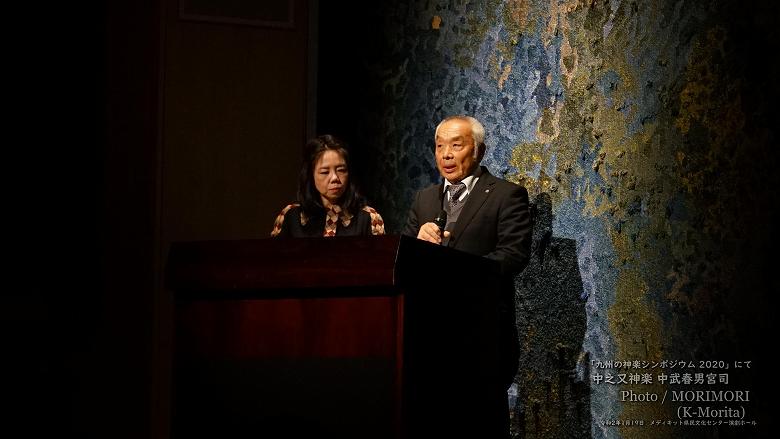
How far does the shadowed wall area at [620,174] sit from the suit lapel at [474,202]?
0.40 metres

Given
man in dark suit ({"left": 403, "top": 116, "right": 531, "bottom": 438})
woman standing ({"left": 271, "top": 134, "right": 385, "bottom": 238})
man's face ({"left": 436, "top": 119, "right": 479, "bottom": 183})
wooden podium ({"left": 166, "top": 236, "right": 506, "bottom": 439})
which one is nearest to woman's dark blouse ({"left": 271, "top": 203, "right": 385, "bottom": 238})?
woman standing ({"left": 271, "top": 134, "right": 385, "bottom": 238})

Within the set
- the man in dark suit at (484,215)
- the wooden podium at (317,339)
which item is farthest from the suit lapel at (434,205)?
the wooden podium at (317,339)

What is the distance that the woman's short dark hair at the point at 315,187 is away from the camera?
305 centimetres

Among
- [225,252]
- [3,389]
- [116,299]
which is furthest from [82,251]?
[225,252]

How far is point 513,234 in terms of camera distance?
297 centimetres

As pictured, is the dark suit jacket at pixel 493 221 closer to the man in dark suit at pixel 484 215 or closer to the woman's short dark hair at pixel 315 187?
the man in dark suit at pixel 484 215

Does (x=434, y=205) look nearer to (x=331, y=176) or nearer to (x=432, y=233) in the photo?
(x=331, y=176)

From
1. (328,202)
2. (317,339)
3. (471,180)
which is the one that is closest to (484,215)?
(471,180)

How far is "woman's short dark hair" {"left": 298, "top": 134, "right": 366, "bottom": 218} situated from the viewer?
305 centimetres

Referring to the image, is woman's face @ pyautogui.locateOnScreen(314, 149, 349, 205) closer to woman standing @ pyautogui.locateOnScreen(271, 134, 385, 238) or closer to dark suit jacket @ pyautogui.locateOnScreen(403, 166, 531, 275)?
woman standing @ pyautogui.locateOnScreen(271, 134, 385, 238)

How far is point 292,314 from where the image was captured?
223 cm

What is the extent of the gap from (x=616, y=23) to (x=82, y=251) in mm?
2379

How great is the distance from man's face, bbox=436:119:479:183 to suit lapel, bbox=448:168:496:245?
64mm

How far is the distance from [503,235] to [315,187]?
600mm
